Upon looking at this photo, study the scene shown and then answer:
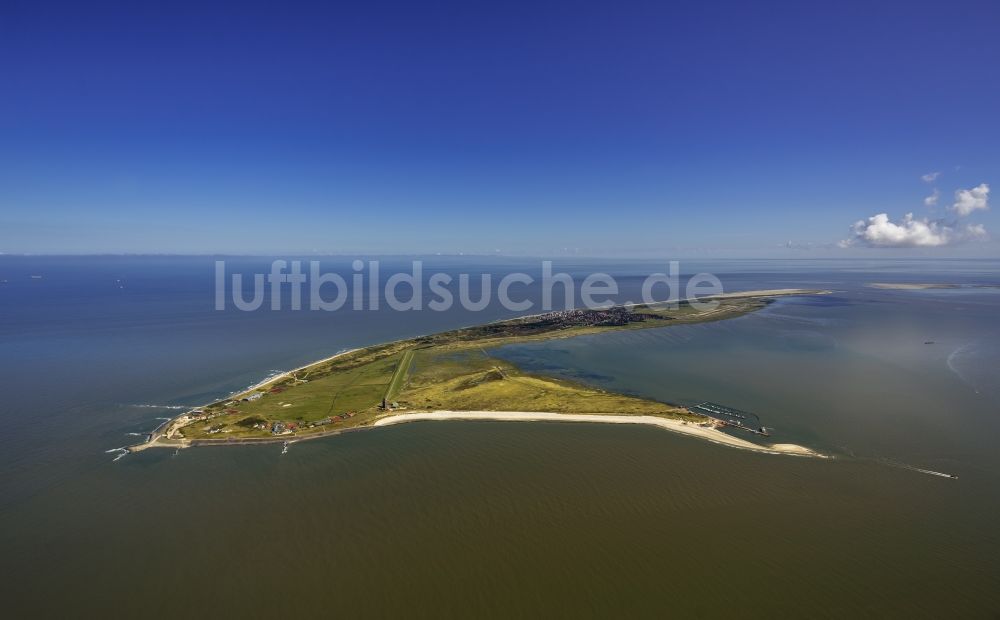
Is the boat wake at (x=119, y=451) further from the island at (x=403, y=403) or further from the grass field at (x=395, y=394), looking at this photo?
the grass field at (x=395, y=394)

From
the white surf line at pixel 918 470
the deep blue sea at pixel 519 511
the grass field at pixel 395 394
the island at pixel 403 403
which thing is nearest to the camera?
the deep blue sea at pixel 519 511

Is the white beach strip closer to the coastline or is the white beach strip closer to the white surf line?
the coastline

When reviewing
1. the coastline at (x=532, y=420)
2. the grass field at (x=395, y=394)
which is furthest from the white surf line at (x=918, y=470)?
the grass field at (x=395, y=394)

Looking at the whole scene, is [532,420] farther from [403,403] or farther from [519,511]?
[403,403]

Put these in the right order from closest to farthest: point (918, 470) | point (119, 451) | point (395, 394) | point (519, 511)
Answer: point (519, 511) < point (918, 470) < point (119, 451) < point (395, 394)

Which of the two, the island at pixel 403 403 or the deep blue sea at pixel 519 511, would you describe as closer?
the deep blue sea at pixel 519 511

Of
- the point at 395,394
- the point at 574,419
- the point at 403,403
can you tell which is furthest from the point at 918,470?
the point at 395,394

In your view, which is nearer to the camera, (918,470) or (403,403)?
(918,470)
